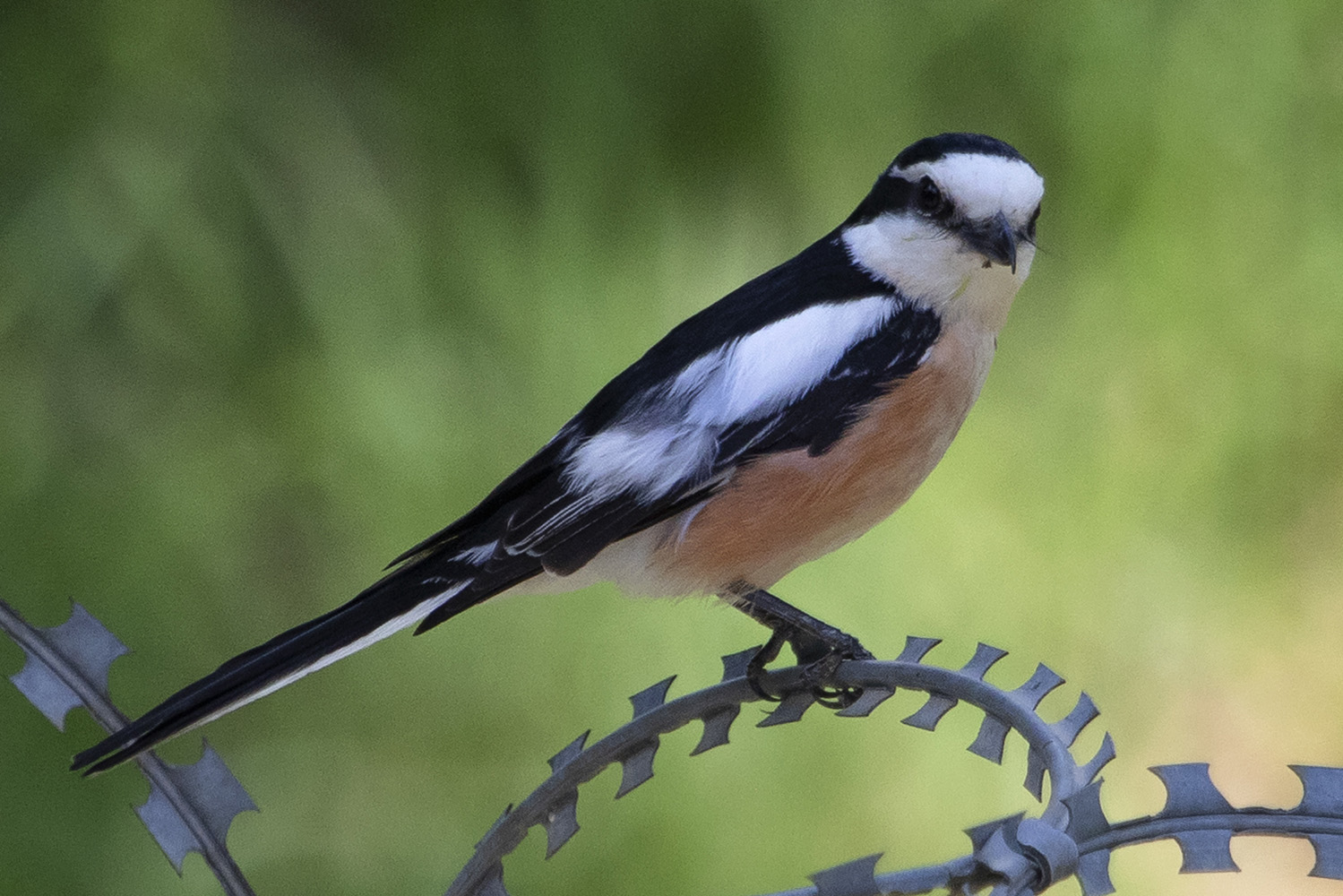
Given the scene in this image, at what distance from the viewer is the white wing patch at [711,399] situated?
101 cm

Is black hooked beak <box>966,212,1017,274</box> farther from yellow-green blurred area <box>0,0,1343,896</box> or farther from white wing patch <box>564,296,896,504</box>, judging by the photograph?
yellow-green blurred area <box>0,0,1343,896</box>

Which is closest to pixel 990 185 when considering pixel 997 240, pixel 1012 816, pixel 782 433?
pixel 997 240

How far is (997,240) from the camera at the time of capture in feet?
3.15

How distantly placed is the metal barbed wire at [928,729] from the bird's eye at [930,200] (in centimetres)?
36

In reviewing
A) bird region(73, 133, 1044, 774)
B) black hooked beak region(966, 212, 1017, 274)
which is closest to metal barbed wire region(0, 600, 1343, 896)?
bird region(73, 133, 1044, 774)

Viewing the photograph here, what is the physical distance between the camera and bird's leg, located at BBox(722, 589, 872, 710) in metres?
1.00

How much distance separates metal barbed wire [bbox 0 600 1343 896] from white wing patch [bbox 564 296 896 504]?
0.16 m

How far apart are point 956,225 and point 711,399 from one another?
0.22 metres

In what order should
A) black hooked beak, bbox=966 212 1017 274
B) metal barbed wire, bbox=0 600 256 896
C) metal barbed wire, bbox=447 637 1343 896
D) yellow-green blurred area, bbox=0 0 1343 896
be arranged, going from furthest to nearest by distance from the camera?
yellow-green blurred area, bbox=0 0 1343 896, black hooked beak, bbox=966 212 1017 274, metal barbed wire, bbox=0 600 256 896, metal barbed wire, bbox=447 637 1343 896

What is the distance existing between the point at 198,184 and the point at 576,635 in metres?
0.81

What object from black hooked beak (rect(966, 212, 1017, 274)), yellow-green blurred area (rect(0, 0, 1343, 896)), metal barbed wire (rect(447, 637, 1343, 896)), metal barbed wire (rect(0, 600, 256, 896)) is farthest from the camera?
yellow-green blurred area (rect(0, 0, 1343, 896))

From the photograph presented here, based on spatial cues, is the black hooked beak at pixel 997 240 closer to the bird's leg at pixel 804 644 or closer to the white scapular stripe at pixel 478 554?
the bird's leg at pixel 804 644

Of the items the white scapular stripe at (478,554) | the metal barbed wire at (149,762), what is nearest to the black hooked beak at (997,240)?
the white scapular stripe at (478,554)

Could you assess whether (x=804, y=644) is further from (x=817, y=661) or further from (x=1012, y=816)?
(x=1012, y=816)
